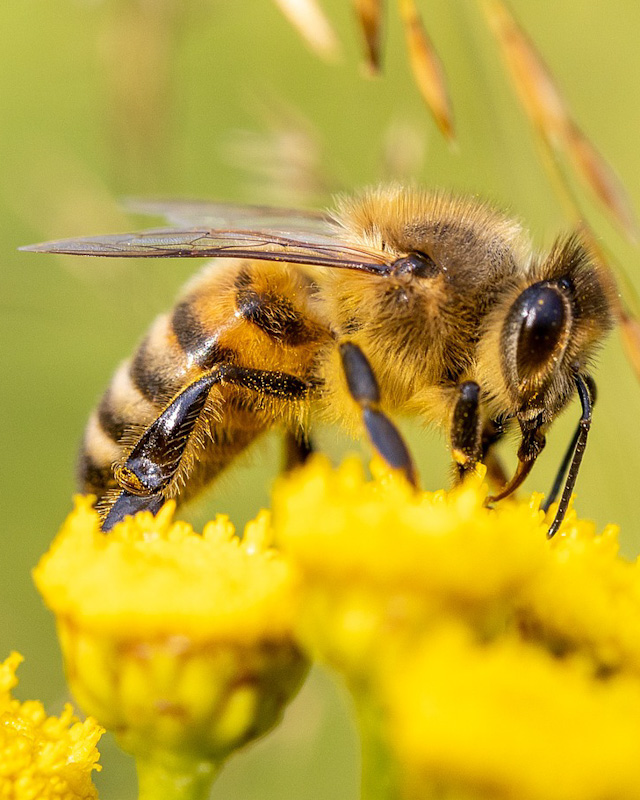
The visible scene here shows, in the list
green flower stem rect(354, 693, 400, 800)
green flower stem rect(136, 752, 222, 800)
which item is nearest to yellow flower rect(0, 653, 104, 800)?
green flower stem rect(136, 752, 222, 800)

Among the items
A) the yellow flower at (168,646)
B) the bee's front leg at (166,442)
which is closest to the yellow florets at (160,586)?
the yellow flower at (168,646)

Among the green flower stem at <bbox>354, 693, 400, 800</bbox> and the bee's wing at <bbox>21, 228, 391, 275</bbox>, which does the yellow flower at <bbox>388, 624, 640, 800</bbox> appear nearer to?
the green flower stem at <bbox>354, 693, 400, 800</bbox>

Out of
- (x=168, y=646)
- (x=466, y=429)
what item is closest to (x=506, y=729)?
(x=168, y=646)

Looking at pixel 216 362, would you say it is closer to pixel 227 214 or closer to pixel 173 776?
pixel 227 214

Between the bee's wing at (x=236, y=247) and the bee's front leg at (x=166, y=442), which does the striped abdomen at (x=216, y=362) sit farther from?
the bee's wing at (x=236, y=247)

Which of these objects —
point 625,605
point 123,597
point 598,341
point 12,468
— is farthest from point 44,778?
point 12,468

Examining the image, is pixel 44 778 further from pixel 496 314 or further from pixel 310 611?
pixel 496 314
